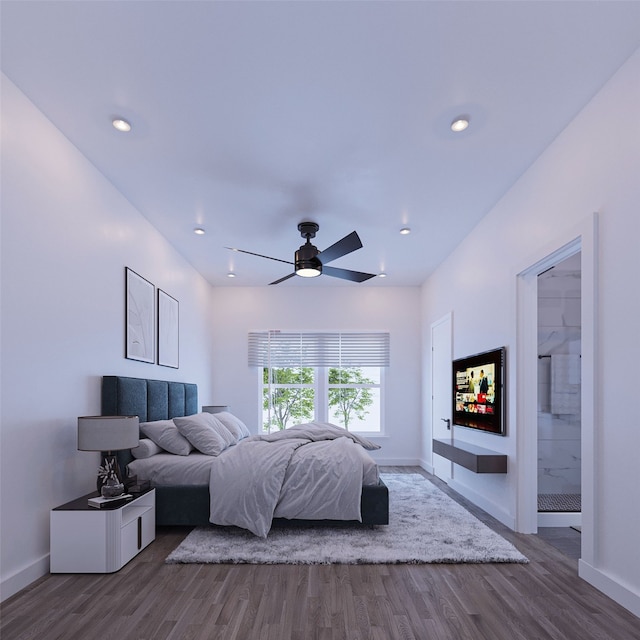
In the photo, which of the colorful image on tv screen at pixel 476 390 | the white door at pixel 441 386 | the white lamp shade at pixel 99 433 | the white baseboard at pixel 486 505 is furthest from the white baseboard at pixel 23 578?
the white door at pixel 441 386

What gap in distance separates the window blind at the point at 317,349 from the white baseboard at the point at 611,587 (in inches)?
194

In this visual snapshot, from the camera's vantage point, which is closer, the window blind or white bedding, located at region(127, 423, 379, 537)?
white bedding, located at region(127, 423, 379, 537)

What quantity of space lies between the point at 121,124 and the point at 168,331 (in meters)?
2.71

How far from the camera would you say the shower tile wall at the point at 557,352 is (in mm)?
5301

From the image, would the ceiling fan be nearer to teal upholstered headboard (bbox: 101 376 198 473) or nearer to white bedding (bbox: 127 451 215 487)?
teal upholstered headboard (bbox: 101 376 198 473)

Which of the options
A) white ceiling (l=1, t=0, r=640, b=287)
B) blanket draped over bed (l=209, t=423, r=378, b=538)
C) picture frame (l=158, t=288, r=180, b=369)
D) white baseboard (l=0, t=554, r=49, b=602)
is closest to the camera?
white ceiling (l=1, t=0, r=640, b=287)

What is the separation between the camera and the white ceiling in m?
2.18

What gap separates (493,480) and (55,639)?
3456mm

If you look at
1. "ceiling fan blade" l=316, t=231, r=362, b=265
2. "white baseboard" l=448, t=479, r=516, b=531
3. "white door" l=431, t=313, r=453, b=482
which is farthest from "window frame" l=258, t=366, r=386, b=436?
"ceiling fan blade" l=316, t=231, r=362, b=265

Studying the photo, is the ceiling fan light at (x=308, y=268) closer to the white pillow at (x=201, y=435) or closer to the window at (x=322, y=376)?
the white pillow at (x=201, y=435)

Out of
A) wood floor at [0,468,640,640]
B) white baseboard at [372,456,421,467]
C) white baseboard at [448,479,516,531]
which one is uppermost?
wood floor at [0,468,640,640]

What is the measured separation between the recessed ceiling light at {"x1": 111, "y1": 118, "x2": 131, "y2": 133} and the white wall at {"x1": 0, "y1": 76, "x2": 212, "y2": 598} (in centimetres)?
40

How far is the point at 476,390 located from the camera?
4.85m

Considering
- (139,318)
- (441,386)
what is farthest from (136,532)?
(441,386)
